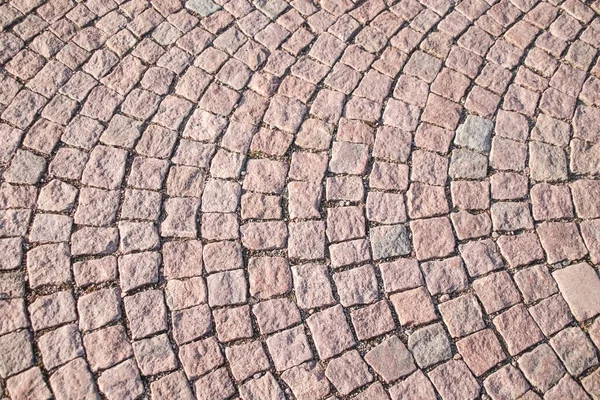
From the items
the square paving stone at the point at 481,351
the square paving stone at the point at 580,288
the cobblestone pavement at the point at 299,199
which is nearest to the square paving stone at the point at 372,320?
the cobblestone pavement at the point at 299,199

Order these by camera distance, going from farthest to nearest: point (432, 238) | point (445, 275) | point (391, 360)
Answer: point (432, 238) < point (445, 275) < point (391, 360)

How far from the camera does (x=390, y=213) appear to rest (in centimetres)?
383

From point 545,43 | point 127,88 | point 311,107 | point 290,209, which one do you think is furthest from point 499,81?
point 127,88

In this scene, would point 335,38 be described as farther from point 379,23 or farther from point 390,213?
point 390,213

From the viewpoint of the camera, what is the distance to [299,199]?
12.6ft

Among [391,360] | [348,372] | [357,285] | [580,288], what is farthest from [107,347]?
[580,288]

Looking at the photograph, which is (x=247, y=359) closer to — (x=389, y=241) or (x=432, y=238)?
(x=389, y=241)

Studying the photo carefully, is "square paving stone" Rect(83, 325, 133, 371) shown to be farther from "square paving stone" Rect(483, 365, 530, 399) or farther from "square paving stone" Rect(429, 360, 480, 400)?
"square paving stone" Rect(483, 365, 530, 399)

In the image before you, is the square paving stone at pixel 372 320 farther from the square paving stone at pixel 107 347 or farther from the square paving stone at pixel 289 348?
the square paving stone at pixel 107 347

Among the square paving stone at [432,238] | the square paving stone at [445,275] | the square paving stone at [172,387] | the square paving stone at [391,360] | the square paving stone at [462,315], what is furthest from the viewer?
the square paving stone at [432,238]

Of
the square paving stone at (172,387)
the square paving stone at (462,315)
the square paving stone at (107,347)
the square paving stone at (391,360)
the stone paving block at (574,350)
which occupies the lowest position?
the square paving stone at (172,387)

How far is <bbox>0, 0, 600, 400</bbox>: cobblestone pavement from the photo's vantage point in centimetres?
336

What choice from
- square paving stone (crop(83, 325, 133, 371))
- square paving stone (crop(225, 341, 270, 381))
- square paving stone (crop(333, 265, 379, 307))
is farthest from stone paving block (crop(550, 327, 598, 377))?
square paving stone (crop(83, 325, 133, 371))

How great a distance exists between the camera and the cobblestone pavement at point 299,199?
3361 millimetres
